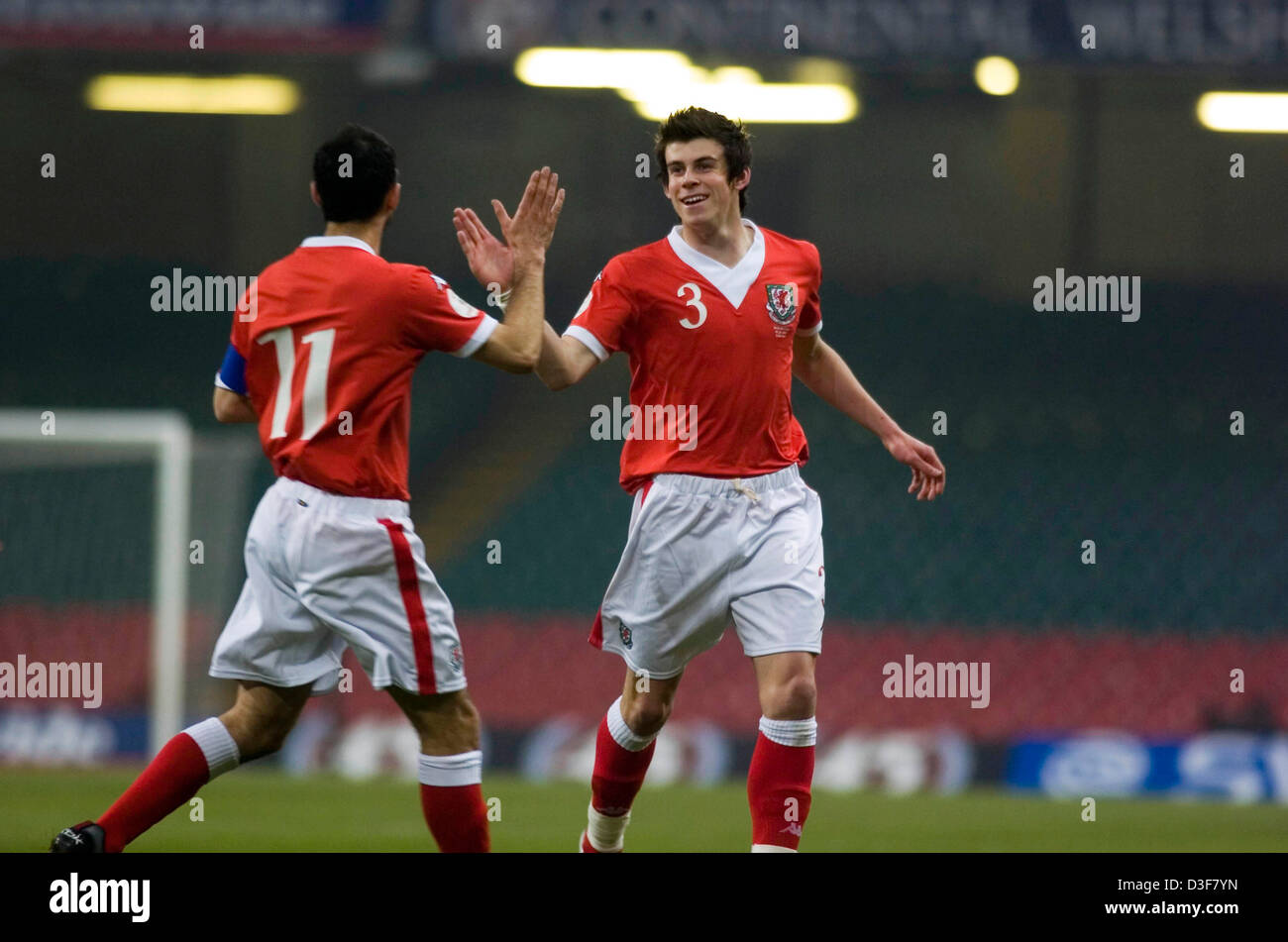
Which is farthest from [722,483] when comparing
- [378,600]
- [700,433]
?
[378,600]

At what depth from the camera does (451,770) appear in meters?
3.87

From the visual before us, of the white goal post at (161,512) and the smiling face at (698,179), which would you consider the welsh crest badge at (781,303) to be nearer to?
the smiling face at (698,179)

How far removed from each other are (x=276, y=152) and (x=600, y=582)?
4500 millimetres

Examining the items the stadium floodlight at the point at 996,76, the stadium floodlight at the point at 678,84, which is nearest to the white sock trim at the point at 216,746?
the stadium floodlight at the point at 678,84

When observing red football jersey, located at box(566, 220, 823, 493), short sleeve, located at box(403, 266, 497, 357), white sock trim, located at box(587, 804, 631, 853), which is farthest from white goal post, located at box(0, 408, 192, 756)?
short sleeve, located at box(403, 266, 497, 357)

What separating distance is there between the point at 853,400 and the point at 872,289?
9.30 meters

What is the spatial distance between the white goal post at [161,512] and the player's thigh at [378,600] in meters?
5.15

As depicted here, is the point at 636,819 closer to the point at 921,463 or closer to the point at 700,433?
the point at 921,463

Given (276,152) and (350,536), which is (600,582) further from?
(350,536)

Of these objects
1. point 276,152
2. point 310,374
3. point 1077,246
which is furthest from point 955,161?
point 310,374

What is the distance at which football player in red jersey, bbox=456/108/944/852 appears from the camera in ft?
14.1

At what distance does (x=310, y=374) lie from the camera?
3832mm

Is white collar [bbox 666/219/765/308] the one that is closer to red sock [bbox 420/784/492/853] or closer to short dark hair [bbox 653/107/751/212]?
short dark hair [bbox 653/107/751/212]

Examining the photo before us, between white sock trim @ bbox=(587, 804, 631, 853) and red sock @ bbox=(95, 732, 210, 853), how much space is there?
3.78 feet
